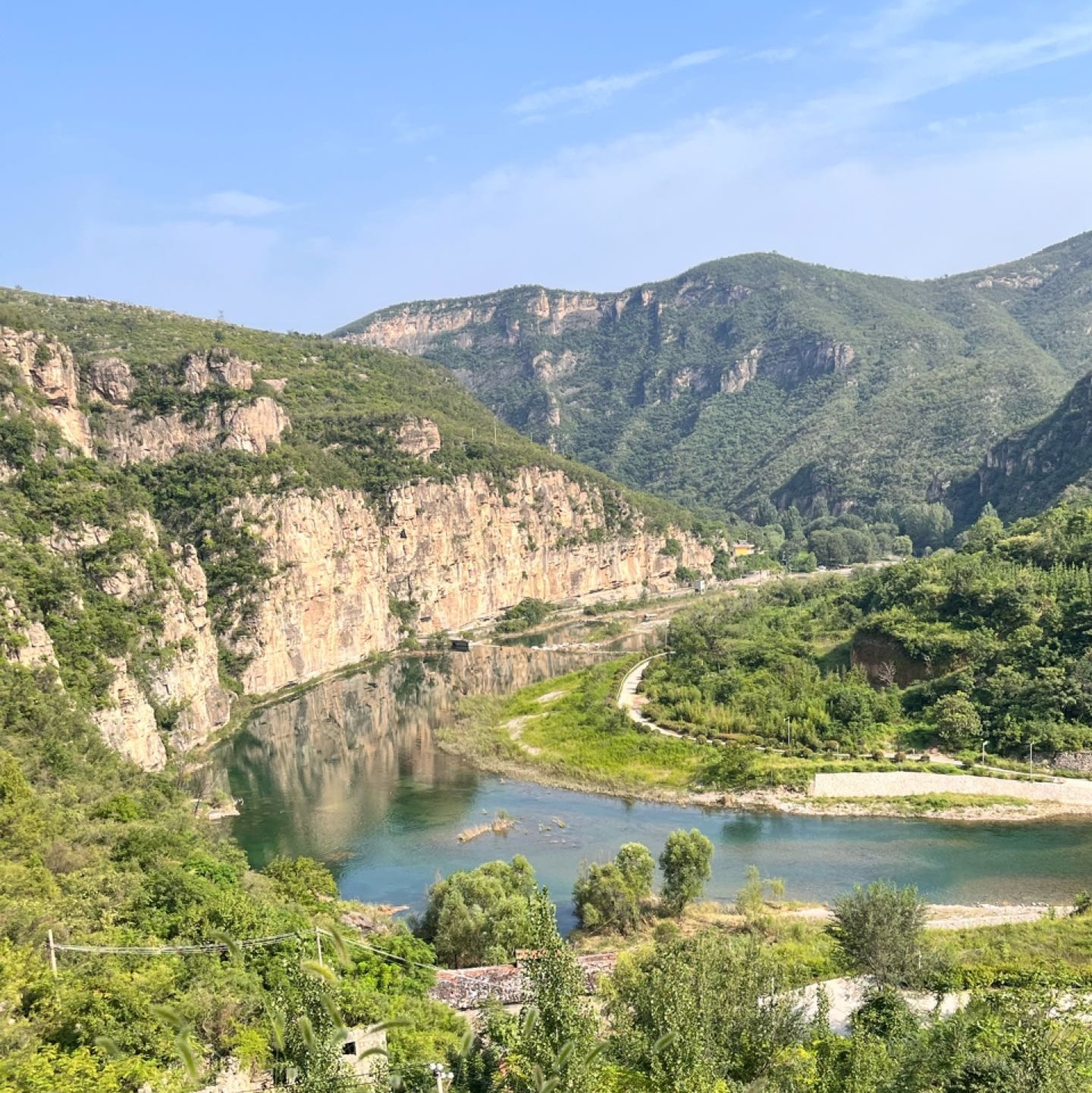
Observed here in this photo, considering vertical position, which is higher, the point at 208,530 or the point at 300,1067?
the point at 208,530

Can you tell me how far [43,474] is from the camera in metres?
61.4

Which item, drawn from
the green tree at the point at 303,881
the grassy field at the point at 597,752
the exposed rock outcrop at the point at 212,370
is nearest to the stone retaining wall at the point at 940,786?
the grassy field at the point at 597,752

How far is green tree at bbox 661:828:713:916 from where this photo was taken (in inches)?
1420

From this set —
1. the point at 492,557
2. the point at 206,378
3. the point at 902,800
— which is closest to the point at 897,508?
the point at 492,557

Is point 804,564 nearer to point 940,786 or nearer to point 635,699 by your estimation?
point 635,699

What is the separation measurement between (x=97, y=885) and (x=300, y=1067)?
44.8ft

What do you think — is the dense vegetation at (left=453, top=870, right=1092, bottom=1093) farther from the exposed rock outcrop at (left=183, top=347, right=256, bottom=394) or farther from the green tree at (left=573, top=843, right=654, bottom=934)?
the exposed rock outcrop at (left=183, top=347, right=256, bottom=394)

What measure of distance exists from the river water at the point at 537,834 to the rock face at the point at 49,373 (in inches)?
1027

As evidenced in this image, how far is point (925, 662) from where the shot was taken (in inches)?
2384

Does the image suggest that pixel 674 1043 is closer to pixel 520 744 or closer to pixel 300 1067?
pixel 300 1067

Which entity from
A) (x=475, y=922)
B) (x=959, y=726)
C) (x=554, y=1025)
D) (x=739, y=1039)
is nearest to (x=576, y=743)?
(x=959, y=726)

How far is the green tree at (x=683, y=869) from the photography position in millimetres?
36062

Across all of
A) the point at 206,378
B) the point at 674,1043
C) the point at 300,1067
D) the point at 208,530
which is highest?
the point at 206,378

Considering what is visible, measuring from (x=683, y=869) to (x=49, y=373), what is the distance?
58690mm
